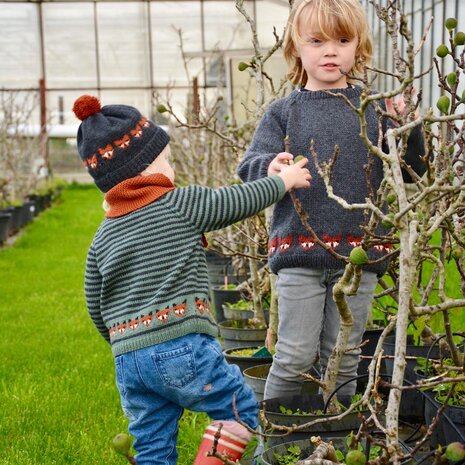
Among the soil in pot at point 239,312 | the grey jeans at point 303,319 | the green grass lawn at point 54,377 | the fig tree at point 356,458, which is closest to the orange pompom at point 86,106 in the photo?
the grey jeans at point 303,319

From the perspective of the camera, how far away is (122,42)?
792 inches

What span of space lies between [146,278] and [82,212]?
1152cm

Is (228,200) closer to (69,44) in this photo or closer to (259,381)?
(259,381)

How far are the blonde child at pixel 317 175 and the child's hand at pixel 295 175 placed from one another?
185 mm

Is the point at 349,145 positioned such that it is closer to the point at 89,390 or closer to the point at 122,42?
the point at 89,390

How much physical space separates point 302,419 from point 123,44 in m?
18.6

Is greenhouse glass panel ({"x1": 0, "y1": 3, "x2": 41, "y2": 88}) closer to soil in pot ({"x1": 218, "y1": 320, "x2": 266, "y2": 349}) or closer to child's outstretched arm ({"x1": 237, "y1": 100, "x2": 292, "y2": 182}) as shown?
soil in pot ({"x1": 218, "y1": 320, "x2": 266, "y2": 349})

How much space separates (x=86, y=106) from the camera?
7.83ft

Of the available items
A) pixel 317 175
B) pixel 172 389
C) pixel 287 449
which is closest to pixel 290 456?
pixel 287 449

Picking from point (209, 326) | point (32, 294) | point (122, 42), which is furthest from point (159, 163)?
point (122, 42)

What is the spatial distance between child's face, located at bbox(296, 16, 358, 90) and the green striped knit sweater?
450mm

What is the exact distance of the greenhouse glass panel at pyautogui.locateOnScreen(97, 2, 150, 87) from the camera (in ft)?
65.6

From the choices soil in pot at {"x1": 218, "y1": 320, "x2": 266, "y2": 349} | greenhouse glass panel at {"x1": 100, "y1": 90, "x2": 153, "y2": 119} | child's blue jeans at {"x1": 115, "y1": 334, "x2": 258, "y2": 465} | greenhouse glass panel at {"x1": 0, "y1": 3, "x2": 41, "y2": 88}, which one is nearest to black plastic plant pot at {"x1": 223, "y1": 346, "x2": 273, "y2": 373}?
soil in pot at {"x1": 218, "y1": 320, "x2": 266, "y2": 349}

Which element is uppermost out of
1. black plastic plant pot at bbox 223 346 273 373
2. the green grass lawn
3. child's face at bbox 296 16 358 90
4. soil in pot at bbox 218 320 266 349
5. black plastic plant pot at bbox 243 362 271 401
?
child's face at bbox 296 16 358 90
